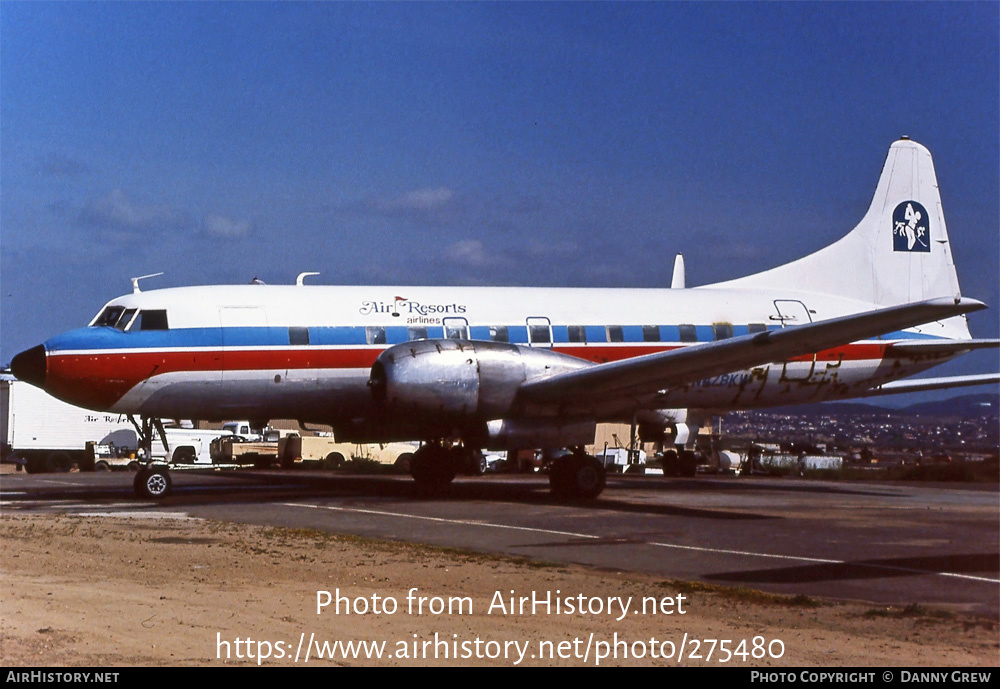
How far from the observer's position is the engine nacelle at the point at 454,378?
1959cm

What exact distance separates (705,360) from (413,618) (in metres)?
11.6

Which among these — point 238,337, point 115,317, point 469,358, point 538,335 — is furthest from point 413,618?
point 538,335

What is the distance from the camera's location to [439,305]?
2325cm

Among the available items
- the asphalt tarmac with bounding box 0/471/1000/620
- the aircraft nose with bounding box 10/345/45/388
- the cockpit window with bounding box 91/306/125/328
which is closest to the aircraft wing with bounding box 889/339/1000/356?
the asphalt tarmac with bounding box 0/471/1000/620

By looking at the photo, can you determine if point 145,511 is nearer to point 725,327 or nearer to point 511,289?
point 511,289

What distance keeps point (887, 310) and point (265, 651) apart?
1184cm

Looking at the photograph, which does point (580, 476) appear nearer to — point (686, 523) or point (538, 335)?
point (538, 335)

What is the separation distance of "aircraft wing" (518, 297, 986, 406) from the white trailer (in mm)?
27006

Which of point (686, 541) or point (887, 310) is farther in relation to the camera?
point (887, 310)

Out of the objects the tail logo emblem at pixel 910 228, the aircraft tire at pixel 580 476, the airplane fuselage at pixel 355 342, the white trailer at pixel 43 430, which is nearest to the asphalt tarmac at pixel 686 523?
the aircraft tire at pixel 580 476

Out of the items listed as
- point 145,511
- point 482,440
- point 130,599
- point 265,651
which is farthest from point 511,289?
point 265,651

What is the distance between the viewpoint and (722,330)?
2536cm

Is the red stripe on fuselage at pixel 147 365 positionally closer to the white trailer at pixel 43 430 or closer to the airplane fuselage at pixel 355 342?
the airplane fuselage at pixel 355 342

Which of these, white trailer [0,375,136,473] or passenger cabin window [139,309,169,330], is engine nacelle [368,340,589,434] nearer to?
passenger cabin window [139,309,169,330]
